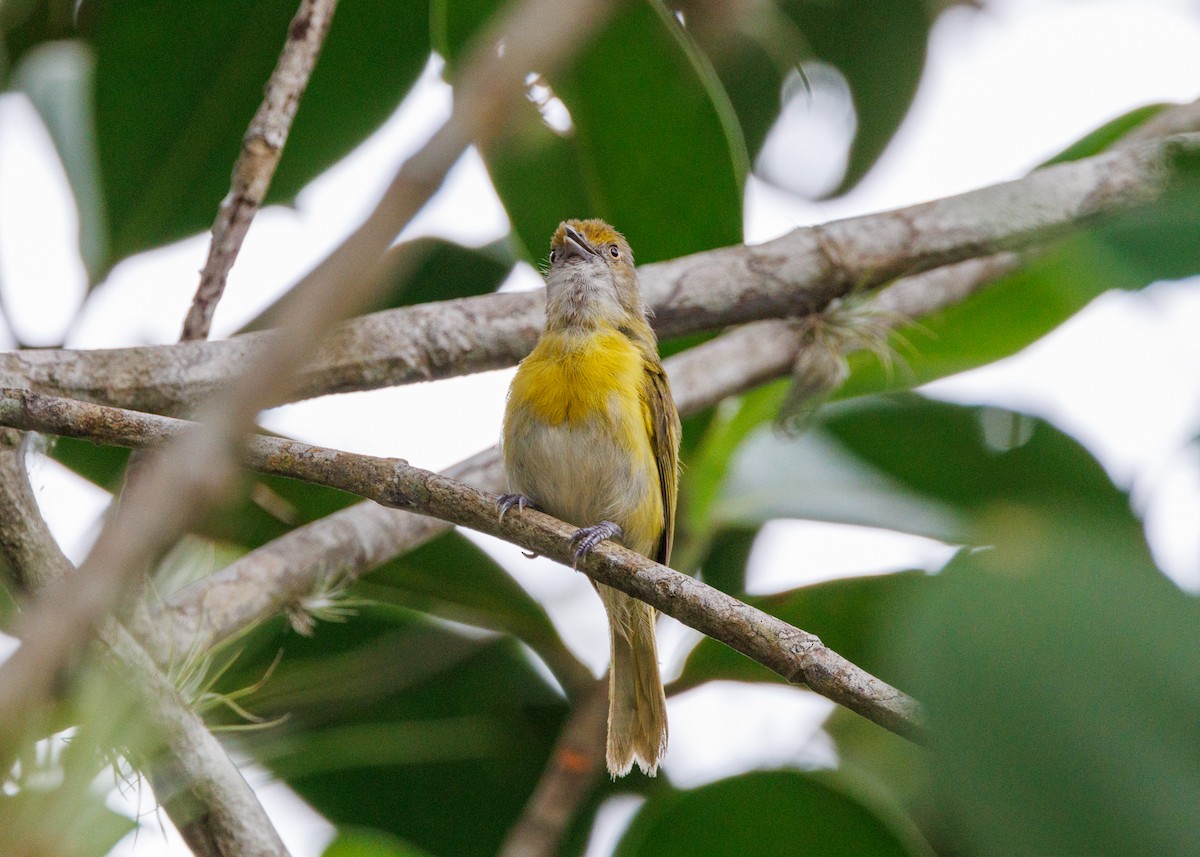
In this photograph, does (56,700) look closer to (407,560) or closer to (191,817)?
(191,817)

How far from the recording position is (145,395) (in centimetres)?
273

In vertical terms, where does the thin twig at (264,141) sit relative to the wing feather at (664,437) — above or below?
above

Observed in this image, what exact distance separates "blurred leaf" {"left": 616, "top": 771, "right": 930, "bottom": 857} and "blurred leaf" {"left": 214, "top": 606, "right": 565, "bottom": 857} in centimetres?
103

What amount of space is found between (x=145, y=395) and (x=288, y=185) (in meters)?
1.14

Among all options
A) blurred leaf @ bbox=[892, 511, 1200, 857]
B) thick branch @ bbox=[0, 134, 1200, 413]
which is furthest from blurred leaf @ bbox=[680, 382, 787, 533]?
blurred leaf @ bbox=[892, 511, 1200, 857]

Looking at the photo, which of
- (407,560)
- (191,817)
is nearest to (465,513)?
(191,817)

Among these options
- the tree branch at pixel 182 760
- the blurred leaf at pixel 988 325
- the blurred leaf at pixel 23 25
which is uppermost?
the blurred leaf at pixel 23 25

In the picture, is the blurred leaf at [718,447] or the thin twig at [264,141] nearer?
the thin twig at [264,141]

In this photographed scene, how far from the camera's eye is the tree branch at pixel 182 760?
7.05 ft

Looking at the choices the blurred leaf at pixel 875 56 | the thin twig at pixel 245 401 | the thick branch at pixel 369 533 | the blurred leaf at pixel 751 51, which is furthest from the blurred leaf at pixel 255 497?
the thin twig at pixel 245 401

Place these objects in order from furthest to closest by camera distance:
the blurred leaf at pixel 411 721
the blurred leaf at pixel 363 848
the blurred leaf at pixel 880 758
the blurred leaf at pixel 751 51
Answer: the blurred leaf at pixel 751 51 < the blurred leaf at pixel 411 721 < the blurred leaf at pixel 880 758 < the blurred leaf at pixel 363 848

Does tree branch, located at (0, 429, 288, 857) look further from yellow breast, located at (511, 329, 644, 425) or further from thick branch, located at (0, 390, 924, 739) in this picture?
yellow breast, located at (511, 329, 644, 425)

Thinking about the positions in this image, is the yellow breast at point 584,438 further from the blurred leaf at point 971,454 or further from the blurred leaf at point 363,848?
the blurred leaf at point 363,848

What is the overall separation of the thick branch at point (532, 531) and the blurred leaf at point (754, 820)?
530 mm
